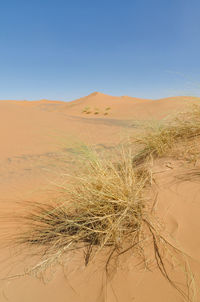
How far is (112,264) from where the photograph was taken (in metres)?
1.47

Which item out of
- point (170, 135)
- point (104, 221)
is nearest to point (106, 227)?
point (104, 221)

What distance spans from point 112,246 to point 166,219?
0.50 meters

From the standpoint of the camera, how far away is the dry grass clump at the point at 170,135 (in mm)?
2859

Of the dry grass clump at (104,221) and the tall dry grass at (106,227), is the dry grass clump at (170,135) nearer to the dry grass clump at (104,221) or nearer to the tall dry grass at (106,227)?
the tall dry grass at (106,227)

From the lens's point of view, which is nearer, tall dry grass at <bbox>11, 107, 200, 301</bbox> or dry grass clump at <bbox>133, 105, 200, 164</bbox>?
tall dry grass at <bbox>11, 107, 200, 301</bbox>

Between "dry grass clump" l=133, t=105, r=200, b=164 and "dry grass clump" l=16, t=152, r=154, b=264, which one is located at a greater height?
"dry grass clump" l=133, t=105, r=200, b=164

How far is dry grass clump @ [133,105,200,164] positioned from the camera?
2.86 metres

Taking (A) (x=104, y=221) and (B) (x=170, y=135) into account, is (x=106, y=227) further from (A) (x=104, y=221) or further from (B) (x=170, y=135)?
(B) (x=170, y=135)

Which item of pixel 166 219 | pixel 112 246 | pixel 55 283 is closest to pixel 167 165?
pixel 166 219

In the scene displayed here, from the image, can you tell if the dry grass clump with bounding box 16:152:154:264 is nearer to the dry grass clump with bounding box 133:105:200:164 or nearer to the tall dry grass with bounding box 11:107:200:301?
the tall dry grass with bounding box 11:107:200:301

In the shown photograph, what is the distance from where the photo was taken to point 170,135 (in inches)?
121

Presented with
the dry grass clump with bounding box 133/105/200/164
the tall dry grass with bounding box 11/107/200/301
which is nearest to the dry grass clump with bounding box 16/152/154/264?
the tall dry grass with bounding box 11/107/200/301

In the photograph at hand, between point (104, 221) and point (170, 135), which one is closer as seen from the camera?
point (104, 221)

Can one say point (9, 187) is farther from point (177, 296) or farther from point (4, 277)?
point (177, 296)
